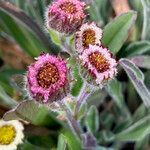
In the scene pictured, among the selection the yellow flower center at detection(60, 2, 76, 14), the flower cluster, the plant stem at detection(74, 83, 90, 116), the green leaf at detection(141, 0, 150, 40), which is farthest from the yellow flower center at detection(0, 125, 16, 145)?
the green leaf at detection(141, 0, 150, 40)

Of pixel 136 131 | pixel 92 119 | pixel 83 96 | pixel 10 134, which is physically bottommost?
pixel 136 131

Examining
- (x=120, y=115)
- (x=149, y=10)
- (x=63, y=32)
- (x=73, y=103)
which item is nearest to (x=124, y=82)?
(x=120, y=115)

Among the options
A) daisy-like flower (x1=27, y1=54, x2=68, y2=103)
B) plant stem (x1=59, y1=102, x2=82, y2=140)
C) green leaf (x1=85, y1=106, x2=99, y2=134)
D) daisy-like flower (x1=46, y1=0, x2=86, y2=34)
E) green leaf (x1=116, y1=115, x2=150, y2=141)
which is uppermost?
daisy-like flower (x1=46, y1=0, x2=86, y2=34)

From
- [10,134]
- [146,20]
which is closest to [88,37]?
[146,20]

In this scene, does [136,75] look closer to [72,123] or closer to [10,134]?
[72,123]

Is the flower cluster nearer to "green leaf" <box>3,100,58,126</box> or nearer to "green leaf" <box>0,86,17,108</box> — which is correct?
"green leaf" <box>3,100,58,126</box>

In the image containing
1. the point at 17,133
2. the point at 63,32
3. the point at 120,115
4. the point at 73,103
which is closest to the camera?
the point at 63,32

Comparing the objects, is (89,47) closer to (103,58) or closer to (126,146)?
(103,58)
